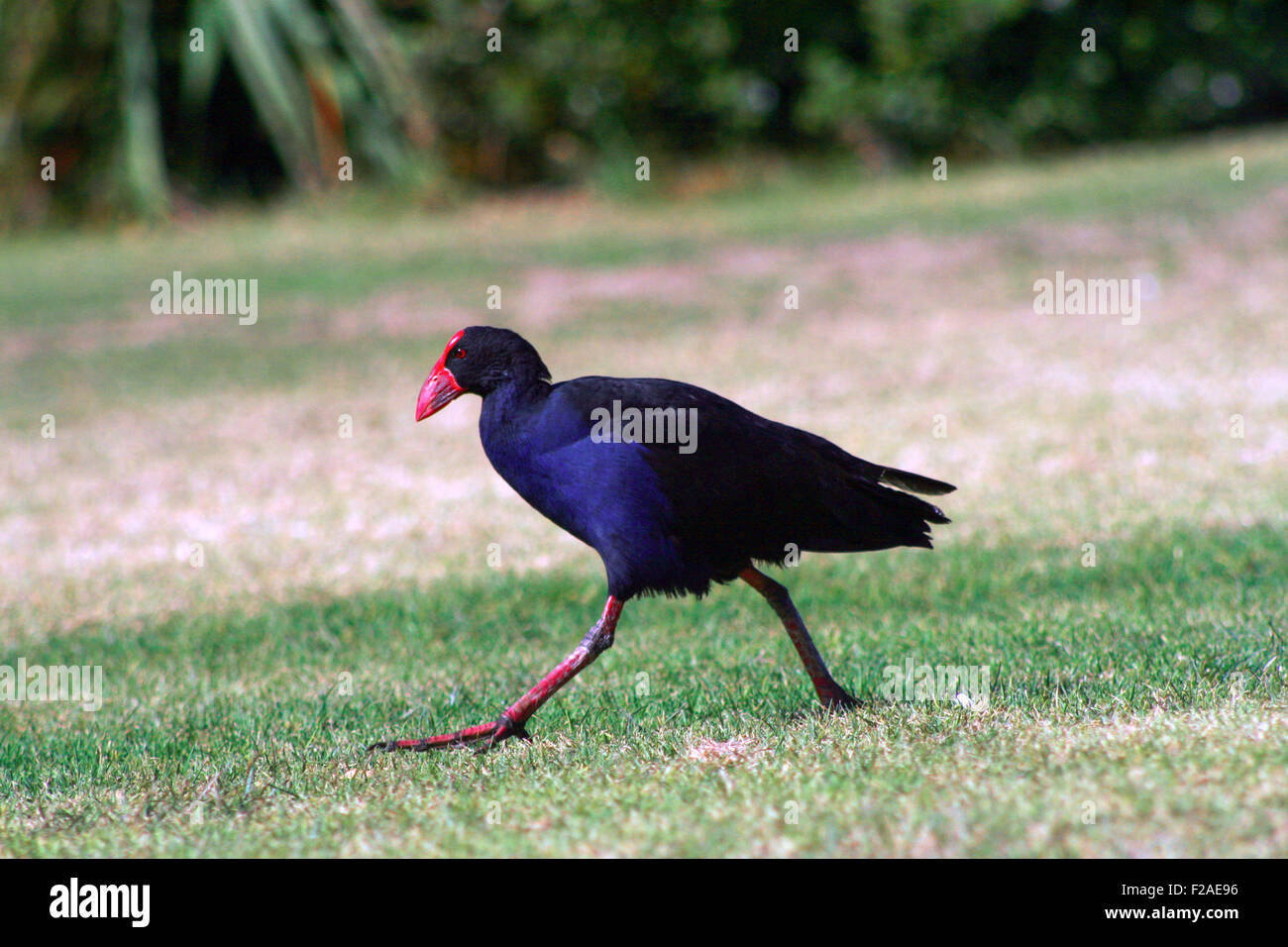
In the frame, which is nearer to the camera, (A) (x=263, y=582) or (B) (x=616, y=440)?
(B) (x=616, y=440)

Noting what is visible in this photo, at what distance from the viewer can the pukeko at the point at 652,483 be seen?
15.9 ft

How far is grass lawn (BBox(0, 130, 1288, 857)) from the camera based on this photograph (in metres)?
4.24

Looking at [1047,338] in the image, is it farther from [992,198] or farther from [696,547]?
[696,547]

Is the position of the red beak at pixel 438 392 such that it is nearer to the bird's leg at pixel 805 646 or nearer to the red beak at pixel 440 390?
the red beak at pixel 440 390

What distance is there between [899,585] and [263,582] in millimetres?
3316

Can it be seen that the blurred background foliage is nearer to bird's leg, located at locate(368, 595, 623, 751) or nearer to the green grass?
the green grass

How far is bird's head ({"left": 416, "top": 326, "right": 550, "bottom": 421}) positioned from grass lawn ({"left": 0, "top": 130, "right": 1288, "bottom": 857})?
112 centimetres

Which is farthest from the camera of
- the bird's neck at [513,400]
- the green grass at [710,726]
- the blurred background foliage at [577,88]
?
the blurred background foliage at [577,88]

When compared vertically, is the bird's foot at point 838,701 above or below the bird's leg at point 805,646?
below

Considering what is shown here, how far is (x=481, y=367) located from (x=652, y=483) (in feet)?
2.21

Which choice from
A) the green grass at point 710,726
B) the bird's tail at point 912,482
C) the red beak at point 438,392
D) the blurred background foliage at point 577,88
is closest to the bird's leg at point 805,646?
the green grass at point 710,726

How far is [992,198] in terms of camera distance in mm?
21750

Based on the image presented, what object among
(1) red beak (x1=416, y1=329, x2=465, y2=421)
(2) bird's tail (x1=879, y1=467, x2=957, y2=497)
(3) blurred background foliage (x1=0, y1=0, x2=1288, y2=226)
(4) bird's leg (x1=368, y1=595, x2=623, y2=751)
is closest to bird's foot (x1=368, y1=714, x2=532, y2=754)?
(4) bird's leg (x1=368, y1=595, x2=623, y2=751)

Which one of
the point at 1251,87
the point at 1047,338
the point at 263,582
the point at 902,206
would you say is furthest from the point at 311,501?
the point at 1251,87
